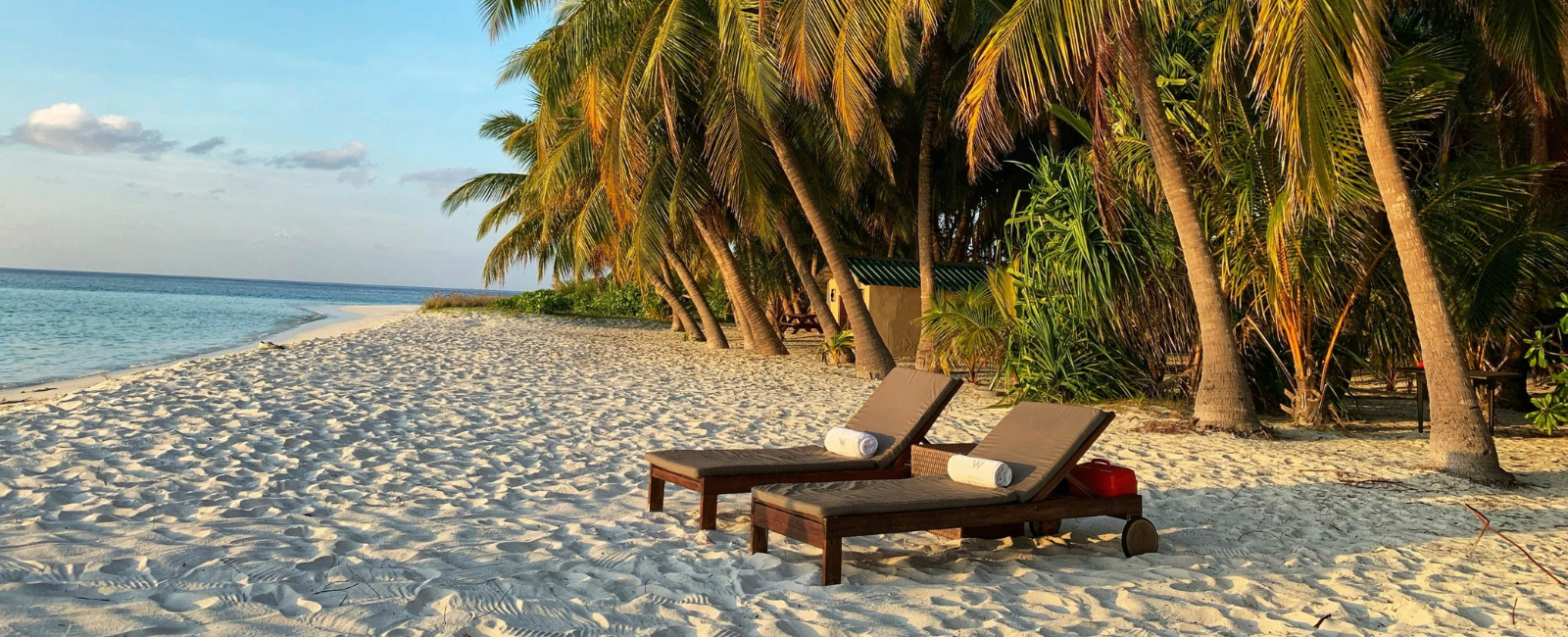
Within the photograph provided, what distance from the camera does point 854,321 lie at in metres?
13.5

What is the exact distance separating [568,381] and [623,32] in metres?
4.75

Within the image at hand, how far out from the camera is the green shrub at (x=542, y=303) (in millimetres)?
32188

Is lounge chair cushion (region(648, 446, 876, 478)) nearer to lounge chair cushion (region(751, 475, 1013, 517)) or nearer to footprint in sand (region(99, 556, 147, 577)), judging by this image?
lounge chair cushion (region(751, 475, 1013, 517))

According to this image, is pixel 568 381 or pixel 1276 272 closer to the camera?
pixel 1276 272

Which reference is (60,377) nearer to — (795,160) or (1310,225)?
(795,160)

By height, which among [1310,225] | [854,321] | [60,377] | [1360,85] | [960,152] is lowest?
[60,377]

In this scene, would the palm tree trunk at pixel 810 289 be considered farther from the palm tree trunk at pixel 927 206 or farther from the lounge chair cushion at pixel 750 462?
the lounge chair cushion at pixel 750 462

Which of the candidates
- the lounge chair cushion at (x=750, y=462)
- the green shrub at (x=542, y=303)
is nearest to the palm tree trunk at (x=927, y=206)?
the lounge chair cushion at (x=750, y=462)

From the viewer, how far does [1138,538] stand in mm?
4512

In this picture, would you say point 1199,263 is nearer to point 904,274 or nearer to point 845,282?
point 845,282

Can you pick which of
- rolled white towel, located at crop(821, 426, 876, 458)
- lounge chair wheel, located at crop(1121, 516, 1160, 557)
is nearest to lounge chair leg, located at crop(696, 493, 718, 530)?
rolled white towel, located at crop(821, 426, 876, 458)

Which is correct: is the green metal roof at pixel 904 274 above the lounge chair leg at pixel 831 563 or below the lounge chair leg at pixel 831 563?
above

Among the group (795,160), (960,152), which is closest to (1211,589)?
(795,160)

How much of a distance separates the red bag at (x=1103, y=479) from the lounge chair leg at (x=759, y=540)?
1.37 metres
